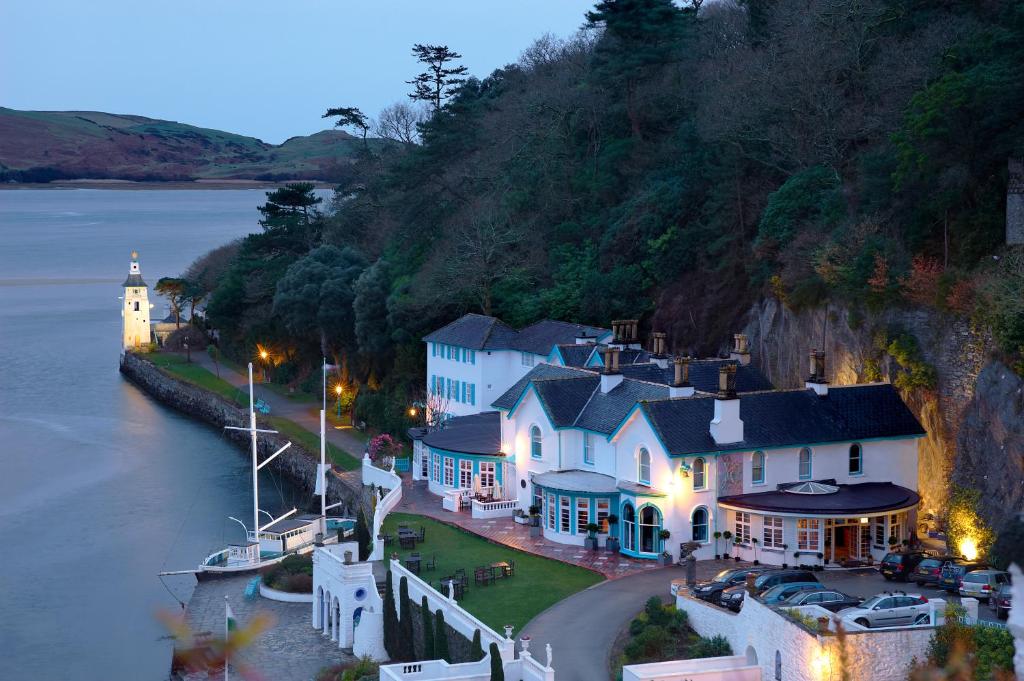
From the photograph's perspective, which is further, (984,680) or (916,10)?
(916,10)

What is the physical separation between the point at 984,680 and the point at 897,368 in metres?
16.1

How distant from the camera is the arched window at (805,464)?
117ft

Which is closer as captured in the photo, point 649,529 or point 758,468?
point 649,529

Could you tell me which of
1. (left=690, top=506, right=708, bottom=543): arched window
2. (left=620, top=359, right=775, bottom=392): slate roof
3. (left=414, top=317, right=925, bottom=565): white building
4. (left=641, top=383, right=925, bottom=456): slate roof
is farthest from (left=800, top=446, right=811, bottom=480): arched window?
(left=620, top=359, right=775, bottom=392): slate roof

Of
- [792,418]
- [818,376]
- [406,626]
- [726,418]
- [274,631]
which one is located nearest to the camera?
[406,626]

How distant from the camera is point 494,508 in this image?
41062mm

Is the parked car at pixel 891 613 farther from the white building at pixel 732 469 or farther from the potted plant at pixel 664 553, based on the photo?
the potted plant at pixel 664 553

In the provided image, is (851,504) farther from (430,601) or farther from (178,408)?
(178,408)

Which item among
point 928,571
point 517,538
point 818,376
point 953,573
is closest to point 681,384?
point 818,376

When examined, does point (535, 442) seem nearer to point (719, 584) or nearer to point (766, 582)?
point (719, 584)

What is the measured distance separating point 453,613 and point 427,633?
1550 mm

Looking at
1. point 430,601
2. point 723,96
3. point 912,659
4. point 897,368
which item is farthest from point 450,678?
point 723,96

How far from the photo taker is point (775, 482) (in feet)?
117

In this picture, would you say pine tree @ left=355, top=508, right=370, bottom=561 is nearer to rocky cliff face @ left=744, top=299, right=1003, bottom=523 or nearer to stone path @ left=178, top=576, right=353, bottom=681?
stone path @ left=178, top=576, right=353, bottom=681
